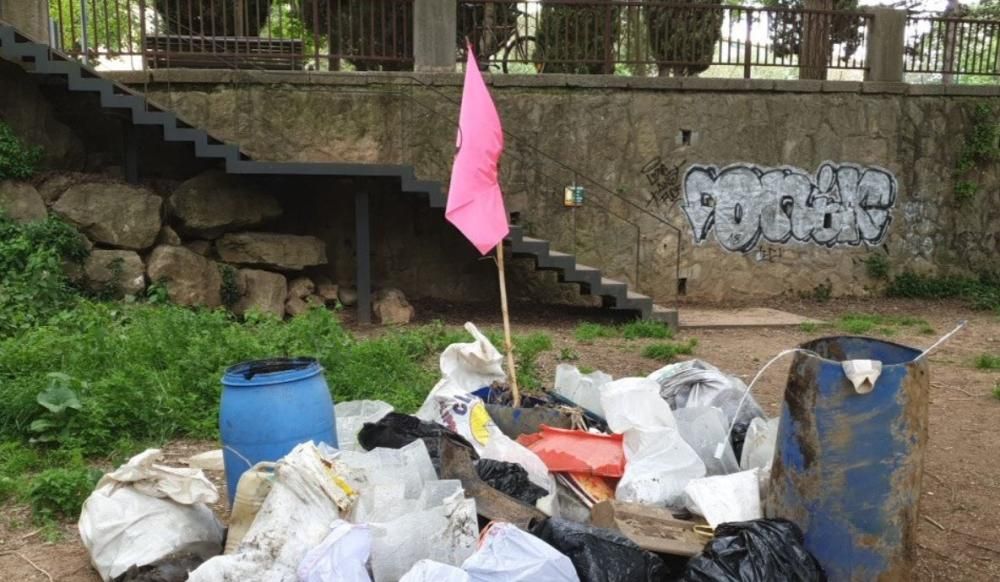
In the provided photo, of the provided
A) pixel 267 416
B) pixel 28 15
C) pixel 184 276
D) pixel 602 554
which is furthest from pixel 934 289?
pixel 28 15

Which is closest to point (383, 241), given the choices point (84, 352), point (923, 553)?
point (84, 352)

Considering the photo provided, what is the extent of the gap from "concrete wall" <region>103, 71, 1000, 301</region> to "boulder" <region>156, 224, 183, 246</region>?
4.43ft

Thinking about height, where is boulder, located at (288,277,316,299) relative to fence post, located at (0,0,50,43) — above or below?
below

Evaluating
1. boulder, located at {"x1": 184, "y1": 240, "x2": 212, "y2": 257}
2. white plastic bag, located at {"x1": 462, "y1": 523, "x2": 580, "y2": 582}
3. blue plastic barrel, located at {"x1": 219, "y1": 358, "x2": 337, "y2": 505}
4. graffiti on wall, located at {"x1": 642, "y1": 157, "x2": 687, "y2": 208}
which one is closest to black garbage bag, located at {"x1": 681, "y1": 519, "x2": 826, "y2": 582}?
white plastic bag, located at {"x1": 462, "y1": 523, "x2": 580, "y2": 582}

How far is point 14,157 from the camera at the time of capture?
9719mm

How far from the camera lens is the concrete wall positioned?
35.9ft

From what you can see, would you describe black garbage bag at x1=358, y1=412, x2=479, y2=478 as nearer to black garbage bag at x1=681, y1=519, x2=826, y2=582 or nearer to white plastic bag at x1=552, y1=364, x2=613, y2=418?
white plastic bag at x1=552, y1=364, x2=613, y2=418

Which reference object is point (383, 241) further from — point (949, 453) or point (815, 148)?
point (949, 453)

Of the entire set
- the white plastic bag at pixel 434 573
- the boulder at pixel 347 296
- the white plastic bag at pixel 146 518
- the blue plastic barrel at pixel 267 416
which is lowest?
the boulder at pixel 347 296

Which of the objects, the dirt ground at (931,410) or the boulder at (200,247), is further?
the boulder at (200,247)

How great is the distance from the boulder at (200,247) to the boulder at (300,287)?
1.03 metres

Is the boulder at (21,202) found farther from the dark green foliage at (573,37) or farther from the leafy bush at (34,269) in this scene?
the dark green foliage at (573,37)

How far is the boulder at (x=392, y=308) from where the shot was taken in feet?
34.5

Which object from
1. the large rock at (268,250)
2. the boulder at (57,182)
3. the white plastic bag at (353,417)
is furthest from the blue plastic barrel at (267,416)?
the boulder at (57,182)
